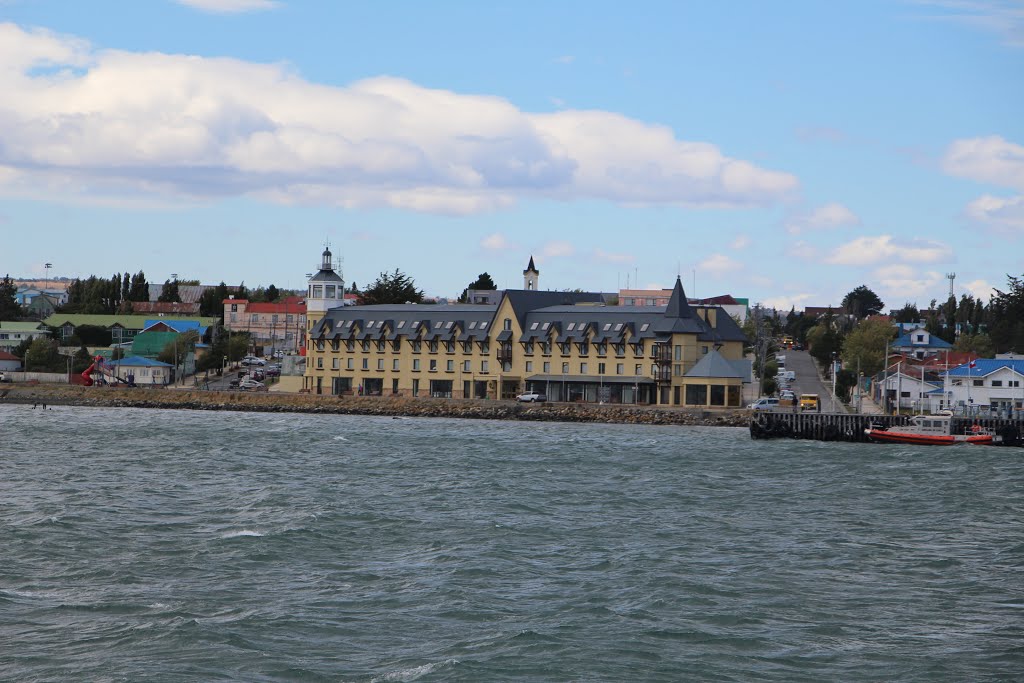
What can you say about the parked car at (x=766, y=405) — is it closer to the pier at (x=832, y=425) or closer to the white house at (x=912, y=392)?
the white house at (x=912, y=392)

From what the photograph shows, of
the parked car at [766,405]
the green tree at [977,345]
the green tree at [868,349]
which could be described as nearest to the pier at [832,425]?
the parked car at [766,405]

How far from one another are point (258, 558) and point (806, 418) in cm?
4961

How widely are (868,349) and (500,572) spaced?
89706 mm

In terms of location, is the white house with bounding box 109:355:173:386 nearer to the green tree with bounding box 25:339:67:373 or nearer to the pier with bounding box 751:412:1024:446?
the green tree with bounding box 25:339:67:373

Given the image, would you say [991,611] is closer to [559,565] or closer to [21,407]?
[559,565]

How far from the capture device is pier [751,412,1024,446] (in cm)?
6875

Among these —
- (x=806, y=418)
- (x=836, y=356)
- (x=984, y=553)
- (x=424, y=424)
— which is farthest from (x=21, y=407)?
(x=984, y=553)

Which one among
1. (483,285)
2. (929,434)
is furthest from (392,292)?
A: (929,434)

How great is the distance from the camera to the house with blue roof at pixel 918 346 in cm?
11988

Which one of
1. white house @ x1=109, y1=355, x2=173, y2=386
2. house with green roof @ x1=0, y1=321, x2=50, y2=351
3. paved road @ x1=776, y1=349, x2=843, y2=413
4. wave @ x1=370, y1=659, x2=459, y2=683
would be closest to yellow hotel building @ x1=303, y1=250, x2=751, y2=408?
paved road @ x1=776, y1=349, x2=843, y2=413

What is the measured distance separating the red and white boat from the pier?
2.79ft

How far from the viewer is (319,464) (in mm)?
47656

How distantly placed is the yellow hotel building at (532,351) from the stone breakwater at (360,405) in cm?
358

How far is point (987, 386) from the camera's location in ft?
276
